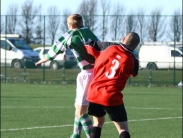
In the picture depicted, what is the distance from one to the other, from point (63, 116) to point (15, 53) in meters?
23.3

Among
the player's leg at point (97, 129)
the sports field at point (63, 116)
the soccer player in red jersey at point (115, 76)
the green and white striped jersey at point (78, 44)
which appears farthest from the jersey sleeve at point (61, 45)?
the sports field at point (63, 116)

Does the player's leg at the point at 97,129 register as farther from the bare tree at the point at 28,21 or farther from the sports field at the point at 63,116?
the bare tree at the point at 28,21

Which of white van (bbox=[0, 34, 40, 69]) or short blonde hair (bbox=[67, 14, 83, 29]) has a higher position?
short blonde hair (bbox=[67, 14, 83, 29])

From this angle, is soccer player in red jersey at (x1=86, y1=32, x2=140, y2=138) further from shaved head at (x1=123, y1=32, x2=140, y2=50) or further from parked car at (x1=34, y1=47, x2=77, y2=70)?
parked car at (x1=34, y1=47, x2=77, y2=70)

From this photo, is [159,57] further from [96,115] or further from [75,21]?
[96,115]

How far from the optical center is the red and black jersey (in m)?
8.12

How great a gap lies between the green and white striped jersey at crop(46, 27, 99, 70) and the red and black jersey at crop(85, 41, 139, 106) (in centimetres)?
136

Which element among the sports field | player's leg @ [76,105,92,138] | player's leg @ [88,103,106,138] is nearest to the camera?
player's leg @ [88,103,106,138]

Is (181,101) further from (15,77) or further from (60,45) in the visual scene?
(15,77)

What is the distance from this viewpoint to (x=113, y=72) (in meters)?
8.13

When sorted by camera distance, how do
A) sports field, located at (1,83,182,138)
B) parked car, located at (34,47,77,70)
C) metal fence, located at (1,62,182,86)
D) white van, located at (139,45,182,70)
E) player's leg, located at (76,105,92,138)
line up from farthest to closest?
parked car, located at (34,47,77,70), white van, located at (139,45,182,70), metal fence, located at (1,62,182,86), sports field, located at (1,83,182,138), player's leg, located at (76,105,92,138)

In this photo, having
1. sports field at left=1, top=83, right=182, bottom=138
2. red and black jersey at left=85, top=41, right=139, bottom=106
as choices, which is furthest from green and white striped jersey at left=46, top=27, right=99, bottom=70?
sports field at left=1, top=83, right=182, bottom=138

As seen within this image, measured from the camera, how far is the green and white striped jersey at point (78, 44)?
966 centimetres

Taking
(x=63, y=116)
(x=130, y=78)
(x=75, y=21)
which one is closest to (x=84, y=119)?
(x=75, y=21)
